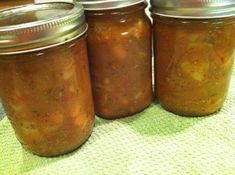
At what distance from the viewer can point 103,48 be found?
62cm

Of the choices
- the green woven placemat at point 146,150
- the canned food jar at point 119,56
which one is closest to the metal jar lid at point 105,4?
the canned food jar at point 119,56

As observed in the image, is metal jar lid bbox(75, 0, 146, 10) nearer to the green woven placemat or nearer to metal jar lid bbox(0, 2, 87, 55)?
metal jar lid bbox(0, 2, 87, 55)

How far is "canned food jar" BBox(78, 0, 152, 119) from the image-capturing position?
0.59m

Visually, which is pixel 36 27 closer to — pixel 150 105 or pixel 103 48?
pixel 103 48

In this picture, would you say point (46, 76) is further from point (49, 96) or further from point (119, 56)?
point (119, 56)

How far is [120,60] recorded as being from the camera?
0.63 meters

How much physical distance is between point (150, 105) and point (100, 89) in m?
0.14

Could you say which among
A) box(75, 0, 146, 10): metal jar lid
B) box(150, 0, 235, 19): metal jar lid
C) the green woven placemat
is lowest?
the green woven placemat

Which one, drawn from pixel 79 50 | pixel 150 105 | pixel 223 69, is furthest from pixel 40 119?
pixel 223 69

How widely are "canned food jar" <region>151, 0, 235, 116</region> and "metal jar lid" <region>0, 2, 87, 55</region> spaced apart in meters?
0.19

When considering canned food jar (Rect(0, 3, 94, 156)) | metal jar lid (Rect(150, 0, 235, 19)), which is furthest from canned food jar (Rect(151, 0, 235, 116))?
canned food jar (Rect(0, 3, 94, 156))

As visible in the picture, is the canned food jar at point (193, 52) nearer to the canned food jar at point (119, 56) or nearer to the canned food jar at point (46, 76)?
the canned food jar at point (119, 56)

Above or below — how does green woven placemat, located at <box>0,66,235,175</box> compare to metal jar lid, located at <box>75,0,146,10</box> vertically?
below

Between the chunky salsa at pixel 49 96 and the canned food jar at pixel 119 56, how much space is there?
0.05 metres
